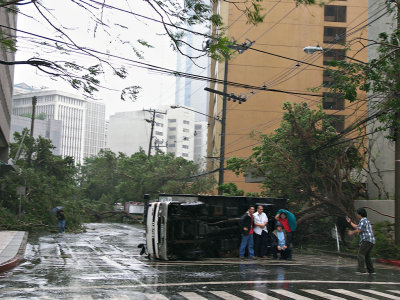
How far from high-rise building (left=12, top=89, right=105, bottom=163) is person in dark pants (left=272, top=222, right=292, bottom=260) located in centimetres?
13862

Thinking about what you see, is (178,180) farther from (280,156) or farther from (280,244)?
(280,244)

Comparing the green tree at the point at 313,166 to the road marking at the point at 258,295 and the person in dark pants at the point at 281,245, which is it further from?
the road marking at the point at 258,295

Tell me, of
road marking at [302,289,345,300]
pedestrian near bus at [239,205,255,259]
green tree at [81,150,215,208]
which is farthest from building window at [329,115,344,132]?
road marking at [302,289,345,300]

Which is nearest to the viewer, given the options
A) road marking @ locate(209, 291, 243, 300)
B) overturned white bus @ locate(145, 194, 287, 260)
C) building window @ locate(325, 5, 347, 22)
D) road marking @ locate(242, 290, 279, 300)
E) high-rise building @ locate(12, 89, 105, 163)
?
road marking @ locate(209, 291, 243, 300)

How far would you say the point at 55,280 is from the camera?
9773 millimetres

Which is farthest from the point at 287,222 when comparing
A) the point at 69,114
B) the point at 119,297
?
the point at 69,114

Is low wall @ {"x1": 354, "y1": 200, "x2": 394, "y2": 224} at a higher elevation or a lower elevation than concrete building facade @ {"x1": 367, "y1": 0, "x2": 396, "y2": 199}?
lower

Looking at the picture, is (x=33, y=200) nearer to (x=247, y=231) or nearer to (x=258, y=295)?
(x=247, y=231)

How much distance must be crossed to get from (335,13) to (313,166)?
122 ft

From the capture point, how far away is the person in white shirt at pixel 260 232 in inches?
602

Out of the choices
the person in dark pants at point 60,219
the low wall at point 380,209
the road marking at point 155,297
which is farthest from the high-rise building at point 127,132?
the road marking at point 155,297

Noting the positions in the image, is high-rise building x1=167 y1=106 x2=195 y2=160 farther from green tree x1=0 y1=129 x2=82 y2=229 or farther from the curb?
the curb

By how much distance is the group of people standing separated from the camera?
15.2m

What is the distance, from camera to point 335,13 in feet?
181
